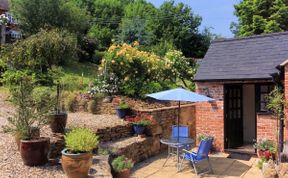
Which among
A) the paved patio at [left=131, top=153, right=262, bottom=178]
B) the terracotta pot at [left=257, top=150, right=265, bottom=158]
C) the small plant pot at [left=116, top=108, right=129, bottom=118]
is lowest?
the paved patio at [left=131, top=153, right=262, bottom=178]

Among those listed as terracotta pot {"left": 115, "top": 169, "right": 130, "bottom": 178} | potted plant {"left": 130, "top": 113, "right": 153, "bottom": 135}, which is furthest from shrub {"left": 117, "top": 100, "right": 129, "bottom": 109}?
terracotta pot {"left": 115, "top": 169, "right": 130, "bottom": 178}

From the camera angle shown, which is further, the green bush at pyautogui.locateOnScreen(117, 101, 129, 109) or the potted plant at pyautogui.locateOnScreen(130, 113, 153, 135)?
the green bush at pyautogui.locateOnScreen(117, 101, 129, 109)

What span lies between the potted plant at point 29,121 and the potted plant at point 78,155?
0.74 metres

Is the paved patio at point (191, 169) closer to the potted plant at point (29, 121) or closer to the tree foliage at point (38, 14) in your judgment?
the potted plant at point (29, 121)

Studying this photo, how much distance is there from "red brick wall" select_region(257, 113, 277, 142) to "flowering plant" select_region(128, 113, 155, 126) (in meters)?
3.81

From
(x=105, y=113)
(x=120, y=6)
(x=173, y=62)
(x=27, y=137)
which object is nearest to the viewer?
(x=27, y=137)

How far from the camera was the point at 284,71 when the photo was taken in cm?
1025

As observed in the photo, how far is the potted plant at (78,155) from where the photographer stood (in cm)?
679

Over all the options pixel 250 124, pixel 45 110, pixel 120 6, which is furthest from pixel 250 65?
pixel 120 6

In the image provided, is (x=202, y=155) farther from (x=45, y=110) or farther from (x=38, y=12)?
(x=38, y=12)

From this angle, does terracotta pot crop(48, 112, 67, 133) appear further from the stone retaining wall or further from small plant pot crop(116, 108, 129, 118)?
small plant pot crop(116, 108, 129, 118)

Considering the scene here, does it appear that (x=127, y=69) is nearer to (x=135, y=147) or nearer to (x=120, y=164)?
(x=135, y=147)

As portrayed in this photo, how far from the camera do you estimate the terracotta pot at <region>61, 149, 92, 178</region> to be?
678 cm

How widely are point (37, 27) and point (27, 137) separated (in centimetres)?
2436
